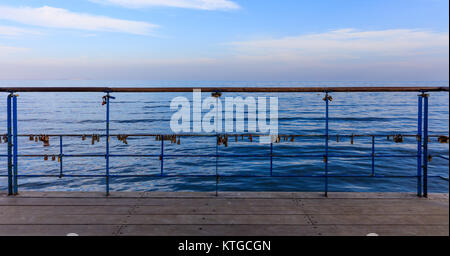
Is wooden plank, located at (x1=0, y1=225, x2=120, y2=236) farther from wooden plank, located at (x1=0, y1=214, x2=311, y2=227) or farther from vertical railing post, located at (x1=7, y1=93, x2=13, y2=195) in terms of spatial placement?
vertical railing post, located at (x1=7, y1=93, x2=13, y2=195)

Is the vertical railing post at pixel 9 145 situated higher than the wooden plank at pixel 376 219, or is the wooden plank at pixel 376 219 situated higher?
the vertical railing post at pixel 9 145

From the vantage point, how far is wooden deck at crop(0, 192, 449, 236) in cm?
441

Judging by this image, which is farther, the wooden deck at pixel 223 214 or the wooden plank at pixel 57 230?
the wooden deck at pixel 223 214

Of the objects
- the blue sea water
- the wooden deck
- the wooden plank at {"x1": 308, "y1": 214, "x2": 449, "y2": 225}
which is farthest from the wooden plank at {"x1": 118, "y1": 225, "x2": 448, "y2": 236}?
the blue sea water

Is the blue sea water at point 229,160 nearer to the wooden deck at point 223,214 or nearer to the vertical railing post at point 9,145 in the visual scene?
the wooden deck at point 223,214

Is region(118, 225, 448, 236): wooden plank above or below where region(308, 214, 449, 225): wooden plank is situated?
below

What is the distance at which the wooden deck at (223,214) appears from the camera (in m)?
4.41

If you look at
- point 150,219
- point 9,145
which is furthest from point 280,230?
point 9,145

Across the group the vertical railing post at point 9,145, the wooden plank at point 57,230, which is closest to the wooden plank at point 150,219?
the wooden plank at point 57,230

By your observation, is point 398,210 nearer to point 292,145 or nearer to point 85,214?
point 85,214

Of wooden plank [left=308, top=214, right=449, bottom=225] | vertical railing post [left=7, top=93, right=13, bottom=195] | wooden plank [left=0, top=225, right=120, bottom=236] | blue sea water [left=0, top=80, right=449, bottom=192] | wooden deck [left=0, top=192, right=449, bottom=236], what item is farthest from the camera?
blue sea water [left=0, top=80, right=449, bottom=192]

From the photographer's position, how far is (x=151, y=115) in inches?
1761

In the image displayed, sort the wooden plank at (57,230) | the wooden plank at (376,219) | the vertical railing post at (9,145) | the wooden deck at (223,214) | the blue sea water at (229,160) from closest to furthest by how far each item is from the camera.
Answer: the wooden plank at (57,230) → the wooden deck at (223,214) → the wooden plank at (376,219) → the vertical railing post at (9,145) → the blue sea water at (229,160)
